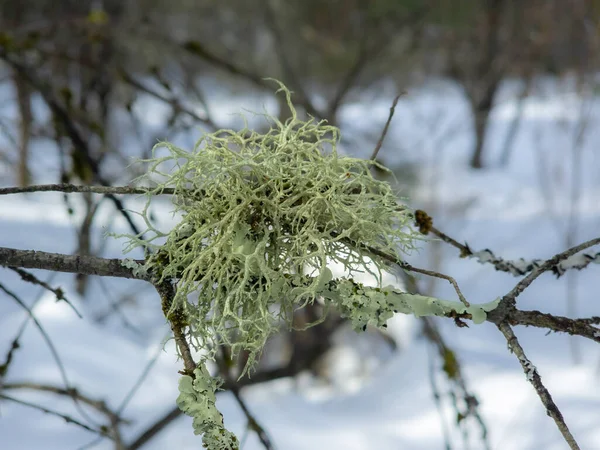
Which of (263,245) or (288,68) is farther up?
(288,68)

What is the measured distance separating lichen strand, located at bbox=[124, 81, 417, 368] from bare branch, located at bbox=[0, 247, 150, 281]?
0.8 inches

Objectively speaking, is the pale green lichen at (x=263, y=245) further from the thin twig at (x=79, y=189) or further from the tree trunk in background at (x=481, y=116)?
the tree trunk in background at (x=481, y=116)

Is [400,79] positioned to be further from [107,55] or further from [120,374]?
[120,374]

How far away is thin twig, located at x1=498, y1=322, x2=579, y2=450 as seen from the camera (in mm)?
339

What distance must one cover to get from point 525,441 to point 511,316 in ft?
3.13

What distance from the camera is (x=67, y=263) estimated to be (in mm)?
380

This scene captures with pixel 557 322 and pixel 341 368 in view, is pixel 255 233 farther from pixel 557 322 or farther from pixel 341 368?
pixel 341 368

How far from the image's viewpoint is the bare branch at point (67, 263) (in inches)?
14.9

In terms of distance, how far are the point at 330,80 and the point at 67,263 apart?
5345 mm

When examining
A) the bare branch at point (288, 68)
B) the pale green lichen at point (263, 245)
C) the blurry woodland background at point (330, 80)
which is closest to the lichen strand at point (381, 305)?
the pale green lichen at point (263, 245)

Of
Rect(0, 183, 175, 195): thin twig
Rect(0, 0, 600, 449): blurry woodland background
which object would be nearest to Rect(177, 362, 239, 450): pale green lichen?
Rect(0, 183, 175, 195): thin twig

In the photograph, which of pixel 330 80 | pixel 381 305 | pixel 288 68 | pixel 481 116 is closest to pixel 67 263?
pixel 381 305

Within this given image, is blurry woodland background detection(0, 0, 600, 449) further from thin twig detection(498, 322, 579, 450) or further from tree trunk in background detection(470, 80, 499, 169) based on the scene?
thin twig detection(498, 322, 579, 450)

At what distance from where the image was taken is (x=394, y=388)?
180 centimetres
